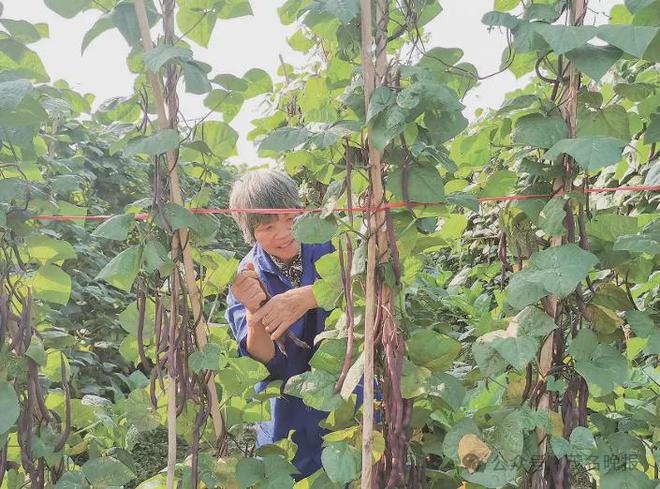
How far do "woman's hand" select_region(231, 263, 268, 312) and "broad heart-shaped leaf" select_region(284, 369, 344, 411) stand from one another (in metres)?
0.26

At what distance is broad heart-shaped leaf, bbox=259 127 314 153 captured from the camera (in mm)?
1231

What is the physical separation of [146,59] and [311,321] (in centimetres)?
98

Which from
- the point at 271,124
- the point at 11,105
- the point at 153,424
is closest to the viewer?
the point at 11,105

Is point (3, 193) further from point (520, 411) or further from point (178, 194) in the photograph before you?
point (520, 411)

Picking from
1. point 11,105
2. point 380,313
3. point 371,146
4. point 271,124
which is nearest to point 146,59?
point 11,105

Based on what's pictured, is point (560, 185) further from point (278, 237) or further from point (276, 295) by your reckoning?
point (278, 237)

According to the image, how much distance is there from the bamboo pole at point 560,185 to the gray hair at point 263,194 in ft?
2.46

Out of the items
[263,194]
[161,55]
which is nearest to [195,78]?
[161,55]

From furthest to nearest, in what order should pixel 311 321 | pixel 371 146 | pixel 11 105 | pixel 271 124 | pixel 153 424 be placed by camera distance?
pixel 271 124, pixel 311 321, pixel 153 424, pixel 371 146, pixel 11 105

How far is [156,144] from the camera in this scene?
1248 millimetres

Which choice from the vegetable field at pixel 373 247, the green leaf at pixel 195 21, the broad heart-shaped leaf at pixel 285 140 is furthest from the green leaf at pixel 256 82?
the broad heart-shaped leaf at pixel 285 140

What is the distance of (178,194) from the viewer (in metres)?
1.36

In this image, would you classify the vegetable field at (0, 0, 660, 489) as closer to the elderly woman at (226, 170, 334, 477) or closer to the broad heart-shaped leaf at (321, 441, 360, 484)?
the broad heart-shaped leaf at (321, 441, 360, 484)

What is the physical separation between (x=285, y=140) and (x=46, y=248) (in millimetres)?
653
